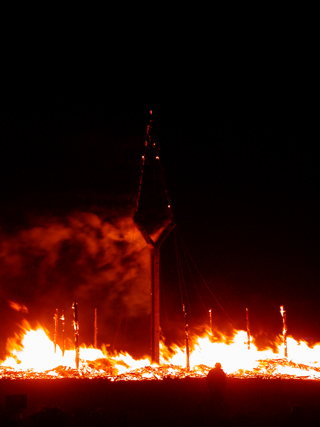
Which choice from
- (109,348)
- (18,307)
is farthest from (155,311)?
(18,307)

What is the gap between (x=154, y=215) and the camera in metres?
17.0

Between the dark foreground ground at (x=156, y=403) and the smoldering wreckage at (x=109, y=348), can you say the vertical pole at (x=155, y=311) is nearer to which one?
the smoldering wreckage at (x=109, y=348)

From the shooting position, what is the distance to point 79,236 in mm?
20766

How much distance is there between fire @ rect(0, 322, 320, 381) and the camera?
13914 mm

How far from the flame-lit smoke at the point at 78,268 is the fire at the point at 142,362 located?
1.38 m

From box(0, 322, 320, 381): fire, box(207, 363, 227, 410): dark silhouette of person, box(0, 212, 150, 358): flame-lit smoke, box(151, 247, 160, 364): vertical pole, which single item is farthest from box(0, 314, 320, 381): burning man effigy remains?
box(207, 363, 227, 410): dark silhouette of person

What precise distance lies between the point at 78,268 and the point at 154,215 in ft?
18.7

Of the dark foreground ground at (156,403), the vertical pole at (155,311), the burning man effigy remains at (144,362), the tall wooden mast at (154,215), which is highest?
the tall wooden mast at (154,215)

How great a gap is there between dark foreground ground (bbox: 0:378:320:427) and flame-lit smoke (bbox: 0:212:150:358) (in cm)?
788

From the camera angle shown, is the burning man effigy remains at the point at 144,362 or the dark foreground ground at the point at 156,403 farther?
the burning man effigy remains at the point at 144,362

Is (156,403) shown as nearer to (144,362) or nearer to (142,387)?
(142,387)

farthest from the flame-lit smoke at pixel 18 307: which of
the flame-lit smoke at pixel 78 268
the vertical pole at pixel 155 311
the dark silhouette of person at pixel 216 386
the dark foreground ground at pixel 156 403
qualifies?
the dark silhouette of person at pixel 216 386

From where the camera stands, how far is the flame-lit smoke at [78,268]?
19.7 metres

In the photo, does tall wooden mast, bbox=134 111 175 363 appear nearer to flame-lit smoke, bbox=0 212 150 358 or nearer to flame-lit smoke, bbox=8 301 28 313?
flame-lit smoke, bbox=0 212 150 358
